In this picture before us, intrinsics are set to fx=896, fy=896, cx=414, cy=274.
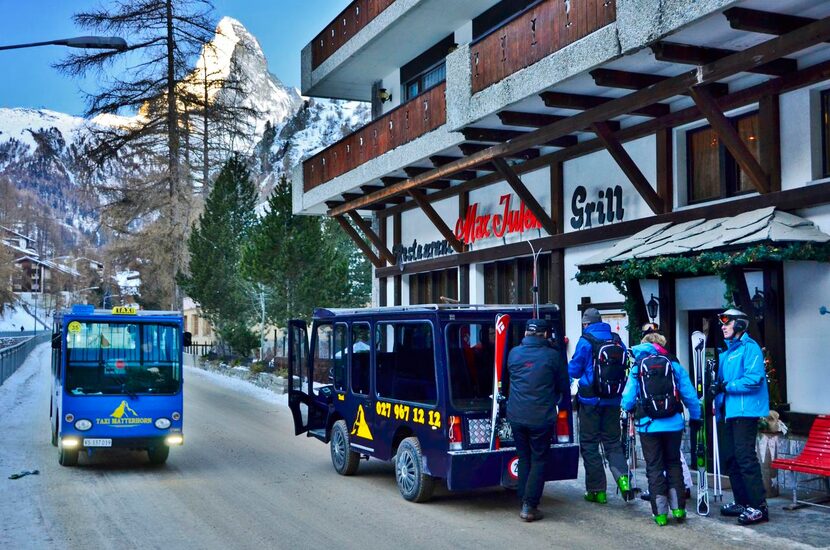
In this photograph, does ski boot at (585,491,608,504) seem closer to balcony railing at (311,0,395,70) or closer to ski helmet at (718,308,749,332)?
ski helmet at (718,308,749,332)

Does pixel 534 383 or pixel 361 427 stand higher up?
pixel 534 383

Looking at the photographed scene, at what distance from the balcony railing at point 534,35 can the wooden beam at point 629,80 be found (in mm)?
620

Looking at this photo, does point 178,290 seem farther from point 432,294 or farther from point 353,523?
point 353,523

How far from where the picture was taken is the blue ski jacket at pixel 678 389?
9.27 meters

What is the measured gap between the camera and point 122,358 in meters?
13.4

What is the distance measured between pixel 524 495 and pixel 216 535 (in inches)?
126

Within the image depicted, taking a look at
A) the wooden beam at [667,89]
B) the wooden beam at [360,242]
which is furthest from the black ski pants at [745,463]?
the wooden beam at [360,242]

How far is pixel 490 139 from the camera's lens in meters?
16.6

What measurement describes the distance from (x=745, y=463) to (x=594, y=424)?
174 centimetres

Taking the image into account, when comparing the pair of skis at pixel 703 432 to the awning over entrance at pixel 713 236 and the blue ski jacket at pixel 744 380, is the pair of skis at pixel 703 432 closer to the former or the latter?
the blue ski jacket at pixel 744 380

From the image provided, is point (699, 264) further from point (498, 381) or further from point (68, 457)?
point (68, 457)

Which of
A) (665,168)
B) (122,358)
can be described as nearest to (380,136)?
(665,168)

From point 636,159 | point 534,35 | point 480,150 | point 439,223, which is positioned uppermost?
point 534,35

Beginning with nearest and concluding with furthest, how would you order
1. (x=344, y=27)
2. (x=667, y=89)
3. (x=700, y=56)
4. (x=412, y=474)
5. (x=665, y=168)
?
1. (x=412, y=474)
2. (x=700, y=56)
3. (x=667, y=89)
4. (x=665, y=168)
5. (x=344, y=27)
